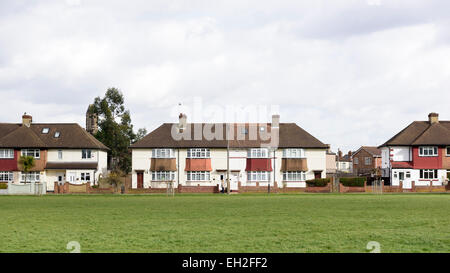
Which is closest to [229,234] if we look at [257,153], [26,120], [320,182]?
[320,182]

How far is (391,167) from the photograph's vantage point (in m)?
71.8

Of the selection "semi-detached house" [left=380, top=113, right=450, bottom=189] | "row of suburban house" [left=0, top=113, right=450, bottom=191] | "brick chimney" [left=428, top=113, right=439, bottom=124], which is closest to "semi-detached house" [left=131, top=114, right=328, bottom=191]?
"row of suburban house" [left=0, top=113, right=450, bottom=191]

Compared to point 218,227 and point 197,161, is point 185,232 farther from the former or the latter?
point 197,161

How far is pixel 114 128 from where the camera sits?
89.7m

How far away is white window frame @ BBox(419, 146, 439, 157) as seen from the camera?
71.0 meters

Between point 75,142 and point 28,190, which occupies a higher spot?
point 75,142

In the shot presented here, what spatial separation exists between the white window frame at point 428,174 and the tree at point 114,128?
1783 inches

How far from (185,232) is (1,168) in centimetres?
6161

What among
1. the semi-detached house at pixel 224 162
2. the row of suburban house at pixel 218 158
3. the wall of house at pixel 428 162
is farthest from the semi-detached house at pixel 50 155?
the wall of house at pixel 428 162

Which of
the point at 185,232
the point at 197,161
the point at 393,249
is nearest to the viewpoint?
the point at 393,249

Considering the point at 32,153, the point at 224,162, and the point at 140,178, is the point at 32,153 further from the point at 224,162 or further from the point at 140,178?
the point at 224,162

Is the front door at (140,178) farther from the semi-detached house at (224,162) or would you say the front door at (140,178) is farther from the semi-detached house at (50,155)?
the semi-detached house at (50,155)
